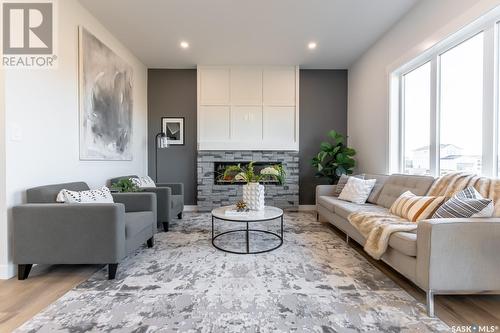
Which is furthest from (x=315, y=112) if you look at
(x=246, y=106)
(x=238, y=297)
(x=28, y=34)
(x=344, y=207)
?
(x=28, y=34)

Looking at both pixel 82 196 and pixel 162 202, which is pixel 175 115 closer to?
pixel 162 202

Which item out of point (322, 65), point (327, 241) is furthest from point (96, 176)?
point (322, 65)

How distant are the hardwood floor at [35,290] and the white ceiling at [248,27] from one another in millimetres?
3032

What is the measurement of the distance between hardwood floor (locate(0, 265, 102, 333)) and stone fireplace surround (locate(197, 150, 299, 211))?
271cm

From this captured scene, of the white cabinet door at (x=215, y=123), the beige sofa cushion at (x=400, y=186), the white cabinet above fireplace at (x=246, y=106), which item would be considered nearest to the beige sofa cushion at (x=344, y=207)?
the beige sofa cushion at (x=400, y=186)

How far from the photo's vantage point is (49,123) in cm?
260

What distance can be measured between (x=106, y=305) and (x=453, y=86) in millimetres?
3967

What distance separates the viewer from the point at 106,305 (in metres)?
1.79

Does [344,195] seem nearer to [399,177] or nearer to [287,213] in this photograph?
[399,177]

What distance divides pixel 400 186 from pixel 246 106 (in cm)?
310

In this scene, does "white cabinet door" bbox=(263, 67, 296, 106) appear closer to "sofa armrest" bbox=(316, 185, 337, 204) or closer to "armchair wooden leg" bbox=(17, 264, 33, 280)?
"sofa armrest" bbox=(316, 185, 337, 204)

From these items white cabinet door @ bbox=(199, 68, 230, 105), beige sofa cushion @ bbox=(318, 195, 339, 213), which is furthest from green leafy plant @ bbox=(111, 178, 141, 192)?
beige sofa cushion @ bbox=(318, 195, 339, 213)

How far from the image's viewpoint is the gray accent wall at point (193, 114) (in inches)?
205

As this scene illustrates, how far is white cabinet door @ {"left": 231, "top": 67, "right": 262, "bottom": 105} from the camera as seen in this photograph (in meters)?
5.02
